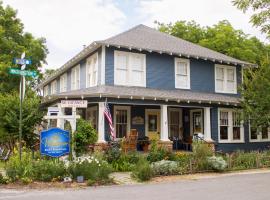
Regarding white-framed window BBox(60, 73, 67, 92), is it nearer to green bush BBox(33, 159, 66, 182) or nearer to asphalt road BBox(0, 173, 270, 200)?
green bush BBox(33, 159, 66, 182)

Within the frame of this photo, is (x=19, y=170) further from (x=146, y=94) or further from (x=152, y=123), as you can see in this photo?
(x=152, y=123)

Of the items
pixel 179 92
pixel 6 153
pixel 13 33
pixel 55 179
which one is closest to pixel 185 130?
pixel 179 92

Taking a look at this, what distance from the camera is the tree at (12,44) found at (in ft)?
104

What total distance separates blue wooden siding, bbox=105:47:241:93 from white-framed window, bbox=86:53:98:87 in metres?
1.32

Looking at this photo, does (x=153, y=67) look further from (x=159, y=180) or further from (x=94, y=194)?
(x=94, y=194)

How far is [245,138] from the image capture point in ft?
78.8

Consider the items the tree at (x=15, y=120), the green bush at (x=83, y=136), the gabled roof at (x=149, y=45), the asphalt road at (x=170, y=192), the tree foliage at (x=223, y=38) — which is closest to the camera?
the asphalt road at (x=170, y=192)

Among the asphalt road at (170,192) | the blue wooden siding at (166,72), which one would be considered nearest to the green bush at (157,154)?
the asphalt road at (170,192)

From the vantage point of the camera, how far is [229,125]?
915 inches

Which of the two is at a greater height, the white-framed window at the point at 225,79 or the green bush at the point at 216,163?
the white-framed window at the point at 225,79

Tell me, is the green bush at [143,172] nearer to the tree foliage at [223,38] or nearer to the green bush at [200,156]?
the green bush at [200,156]

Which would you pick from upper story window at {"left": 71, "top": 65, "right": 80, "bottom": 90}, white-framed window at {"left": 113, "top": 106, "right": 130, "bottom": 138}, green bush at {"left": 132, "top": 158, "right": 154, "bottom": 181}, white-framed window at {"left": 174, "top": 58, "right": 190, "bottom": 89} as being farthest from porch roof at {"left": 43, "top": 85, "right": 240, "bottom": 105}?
green bush at {"left": 132, "top": 158, "right": 154, "bottom": 181}

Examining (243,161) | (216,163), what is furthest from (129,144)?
(243,161)

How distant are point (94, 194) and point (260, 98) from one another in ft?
43.1
